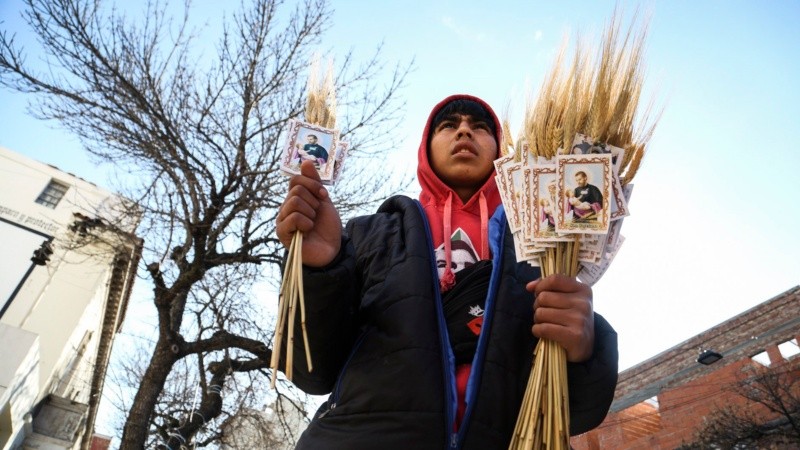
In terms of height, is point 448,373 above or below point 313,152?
below

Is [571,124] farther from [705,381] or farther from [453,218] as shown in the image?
[705,381]

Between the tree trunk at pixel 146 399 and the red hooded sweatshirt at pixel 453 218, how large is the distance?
5.90 metres

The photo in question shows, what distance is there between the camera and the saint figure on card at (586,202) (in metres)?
1.33

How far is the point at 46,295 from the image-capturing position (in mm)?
14688

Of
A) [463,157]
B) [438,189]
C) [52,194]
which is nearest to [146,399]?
[438,189]

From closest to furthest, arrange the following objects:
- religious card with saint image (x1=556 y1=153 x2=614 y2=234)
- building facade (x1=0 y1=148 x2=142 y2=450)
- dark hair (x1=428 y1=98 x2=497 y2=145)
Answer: religious card with saint image (x1=556 y1=153 x2=614 y2=234) → dark hair (x1=428 y1=98 x2=497 y2=145) → building facade (x1=0 y1=148 x2=142 y2=450)

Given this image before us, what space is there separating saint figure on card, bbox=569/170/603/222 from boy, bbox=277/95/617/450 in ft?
0.63

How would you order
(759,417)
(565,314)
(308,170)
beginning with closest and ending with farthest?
1. (565,314)
2. (308,170)
3. (759,417)

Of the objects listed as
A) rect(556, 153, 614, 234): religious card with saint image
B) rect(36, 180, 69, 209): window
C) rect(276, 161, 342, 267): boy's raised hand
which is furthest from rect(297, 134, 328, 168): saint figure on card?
rect(36, 180, 69, 209): window

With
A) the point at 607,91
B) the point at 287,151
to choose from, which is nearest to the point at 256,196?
the point at 287,151

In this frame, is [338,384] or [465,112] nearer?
[338,384]

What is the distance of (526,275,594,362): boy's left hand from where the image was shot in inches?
48.0

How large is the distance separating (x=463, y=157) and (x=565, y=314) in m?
0.88

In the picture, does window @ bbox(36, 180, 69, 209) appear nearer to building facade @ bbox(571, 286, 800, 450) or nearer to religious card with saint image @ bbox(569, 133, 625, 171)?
religious card with saint image @ bbox(569, 133, 625, 171)
